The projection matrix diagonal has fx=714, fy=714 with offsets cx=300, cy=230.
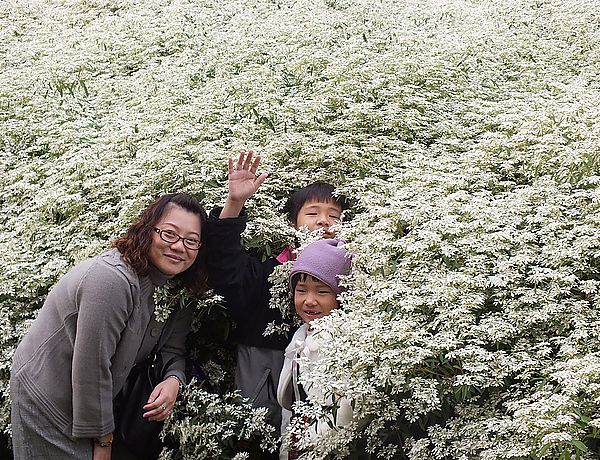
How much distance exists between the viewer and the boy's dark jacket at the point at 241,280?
3584 millimetres

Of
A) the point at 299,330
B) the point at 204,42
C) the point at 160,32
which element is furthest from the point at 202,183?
the point at 160,32

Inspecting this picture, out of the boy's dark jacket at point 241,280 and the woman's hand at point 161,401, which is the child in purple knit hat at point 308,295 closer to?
the boy's dark jacket at point 241,280

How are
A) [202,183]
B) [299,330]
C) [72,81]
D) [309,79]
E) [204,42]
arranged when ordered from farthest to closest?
[204,42], [72,81], [309,79], [202,183], [299,330]

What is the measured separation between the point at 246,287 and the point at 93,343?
0.89 m

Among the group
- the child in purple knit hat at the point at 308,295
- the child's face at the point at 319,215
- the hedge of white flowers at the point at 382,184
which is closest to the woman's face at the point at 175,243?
the hedge of white flowers at the point at 382,184

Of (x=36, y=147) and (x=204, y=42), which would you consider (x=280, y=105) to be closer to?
(x=36, y=147)

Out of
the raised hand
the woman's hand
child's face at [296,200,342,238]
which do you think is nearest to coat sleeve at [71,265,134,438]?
the woman's hand

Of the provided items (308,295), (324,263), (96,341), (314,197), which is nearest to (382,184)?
(314,197)

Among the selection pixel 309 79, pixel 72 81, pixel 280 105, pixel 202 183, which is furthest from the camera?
pixel 72 81

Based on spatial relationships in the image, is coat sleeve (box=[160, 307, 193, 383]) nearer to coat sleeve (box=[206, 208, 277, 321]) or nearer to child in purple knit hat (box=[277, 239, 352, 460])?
coat sleeve (box=[206, 208, 277, 321])

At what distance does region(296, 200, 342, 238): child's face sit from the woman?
762mm

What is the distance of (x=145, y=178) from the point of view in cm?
429

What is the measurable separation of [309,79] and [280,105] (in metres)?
0.53

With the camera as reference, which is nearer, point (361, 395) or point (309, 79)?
point (361, 395)
